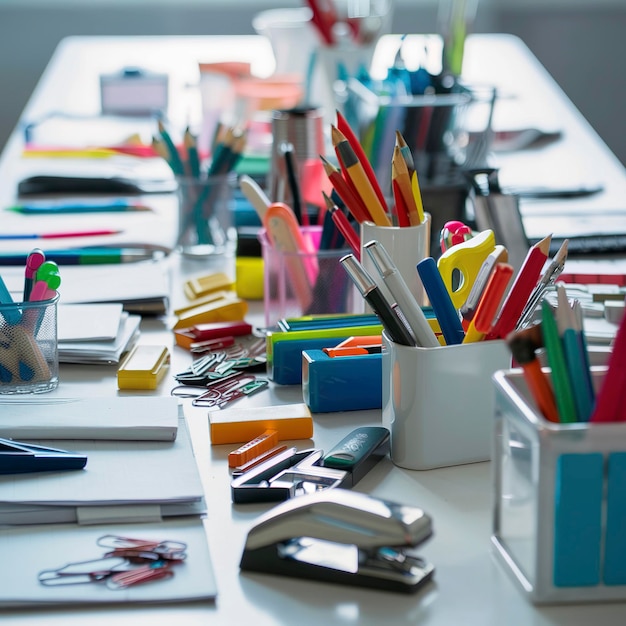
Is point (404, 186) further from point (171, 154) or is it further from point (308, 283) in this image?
point (171, 154)

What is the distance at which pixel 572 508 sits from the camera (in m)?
0.59

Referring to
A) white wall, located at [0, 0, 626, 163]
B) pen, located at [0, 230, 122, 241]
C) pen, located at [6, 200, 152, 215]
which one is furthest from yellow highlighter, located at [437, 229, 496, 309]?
white wall, located at [0, 0, 626, 163]

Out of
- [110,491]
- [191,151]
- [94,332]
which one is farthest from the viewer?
[191,151]

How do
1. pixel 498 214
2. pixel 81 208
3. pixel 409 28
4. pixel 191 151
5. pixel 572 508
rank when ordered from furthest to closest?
1. pixel 409 28
2. pixel 81 208
3. pixel 191 151
4. pixel 498 214
5. pixel 572 508

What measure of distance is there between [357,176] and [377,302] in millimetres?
207

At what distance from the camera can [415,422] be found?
76cm

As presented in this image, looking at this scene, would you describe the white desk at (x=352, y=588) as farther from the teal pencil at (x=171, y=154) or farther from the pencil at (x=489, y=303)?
the teal pencil at (x=171, y=154)

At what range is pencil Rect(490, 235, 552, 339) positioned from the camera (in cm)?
74

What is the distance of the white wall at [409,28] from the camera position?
3461 millimetres

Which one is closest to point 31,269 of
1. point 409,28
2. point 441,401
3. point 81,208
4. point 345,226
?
point 345,226

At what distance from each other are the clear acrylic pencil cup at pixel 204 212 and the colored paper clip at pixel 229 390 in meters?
0.44

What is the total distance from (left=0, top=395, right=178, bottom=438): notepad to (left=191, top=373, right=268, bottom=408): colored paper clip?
2.0 inches

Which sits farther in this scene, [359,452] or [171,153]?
[171,153]

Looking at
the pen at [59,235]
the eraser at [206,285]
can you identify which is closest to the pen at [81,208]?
the pen at [59,235]
